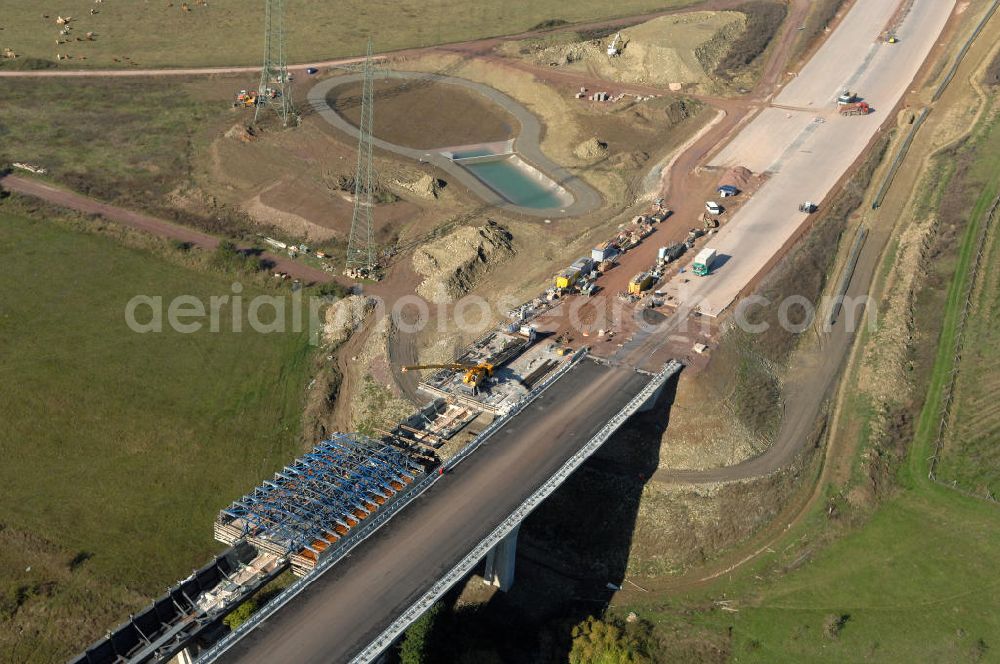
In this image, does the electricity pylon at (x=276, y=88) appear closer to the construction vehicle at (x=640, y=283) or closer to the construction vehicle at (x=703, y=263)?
the construction vehicle at (x=640, y=283)

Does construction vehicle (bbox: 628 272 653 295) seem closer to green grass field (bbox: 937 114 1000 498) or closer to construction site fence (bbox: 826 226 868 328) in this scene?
construction site fence (bbox: 826 226 868 328)

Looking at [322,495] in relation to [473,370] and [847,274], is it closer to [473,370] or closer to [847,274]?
[473,370]

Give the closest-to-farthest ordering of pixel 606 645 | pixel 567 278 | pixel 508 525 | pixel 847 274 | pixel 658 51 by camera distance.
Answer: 1. pixel 508 525
2. pixel 606 645
3. pixel 567 278
4. pixel 847 274
5. pixel 658 51

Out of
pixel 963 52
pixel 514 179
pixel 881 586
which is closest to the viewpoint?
pixel 881 586

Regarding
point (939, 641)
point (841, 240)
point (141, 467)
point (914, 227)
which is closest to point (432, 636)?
point (141, 467)

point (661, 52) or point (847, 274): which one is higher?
point (661, 52)

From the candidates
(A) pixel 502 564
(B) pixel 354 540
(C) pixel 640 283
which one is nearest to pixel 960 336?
(C) pixel 640 283
